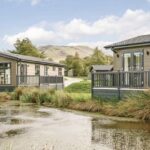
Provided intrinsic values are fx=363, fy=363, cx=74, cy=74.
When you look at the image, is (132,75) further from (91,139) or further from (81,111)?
(91,139)

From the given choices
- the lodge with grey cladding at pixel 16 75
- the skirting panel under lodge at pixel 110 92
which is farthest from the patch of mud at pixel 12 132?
the lodge with grey cladding at pixel 16 75

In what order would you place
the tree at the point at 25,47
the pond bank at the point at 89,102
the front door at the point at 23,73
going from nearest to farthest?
the pond bank at the point at 89,102
the front door at the point at 23,73
the tree at the point at 25,47

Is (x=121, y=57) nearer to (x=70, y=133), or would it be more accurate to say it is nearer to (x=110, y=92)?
(x=110, y=92)

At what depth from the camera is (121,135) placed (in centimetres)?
1156

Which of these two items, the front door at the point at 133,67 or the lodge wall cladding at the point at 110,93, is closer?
the lodge wall cladding at the point at 110,93

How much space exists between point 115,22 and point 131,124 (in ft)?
101

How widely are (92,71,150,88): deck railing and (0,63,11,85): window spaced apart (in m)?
14.2

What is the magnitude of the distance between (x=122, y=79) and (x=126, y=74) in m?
0.94

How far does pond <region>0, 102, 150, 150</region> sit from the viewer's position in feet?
33.0

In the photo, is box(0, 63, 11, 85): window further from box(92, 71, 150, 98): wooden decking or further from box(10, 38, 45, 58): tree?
box(10, 38, 45, 58): tree

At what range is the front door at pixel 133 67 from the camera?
64.2ft

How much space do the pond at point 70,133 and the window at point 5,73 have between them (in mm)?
17400

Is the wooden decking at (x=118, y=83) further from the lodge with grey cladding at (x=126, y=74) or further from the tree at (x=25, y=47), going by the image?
the tree at (x=25, y=47)

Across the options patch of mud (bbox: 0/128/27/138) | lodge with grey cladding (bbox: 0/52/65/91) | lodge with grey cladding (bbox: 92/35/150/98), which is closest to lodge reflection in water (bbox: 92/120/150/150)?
patch of mud (bbox: 0/128/27/138)
